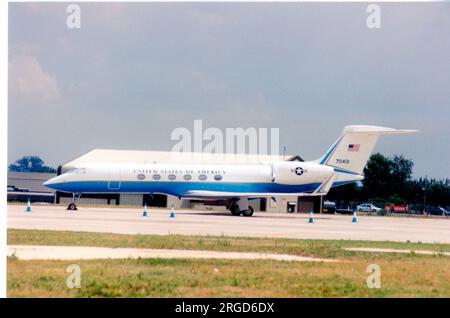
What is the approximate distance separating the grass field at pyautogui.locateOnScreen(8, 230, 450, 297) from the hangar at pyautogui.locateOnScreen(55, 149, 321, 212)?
39699 mm

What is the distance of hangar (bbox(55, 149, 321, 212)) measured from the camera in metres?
60.0

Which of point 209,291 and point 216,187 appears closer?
point 209,291

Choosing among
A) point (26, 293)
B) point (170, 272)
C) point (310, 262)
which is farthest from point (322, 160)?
point (26, 293)

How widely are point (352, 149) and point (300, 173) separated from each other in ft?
14.5

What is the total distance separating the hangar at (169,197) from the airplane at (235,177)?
11409 millimetres

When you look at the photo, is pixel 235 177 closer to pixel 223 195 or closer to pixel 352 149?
pixel 223 195

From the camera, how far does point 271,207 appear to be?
60.2 meters

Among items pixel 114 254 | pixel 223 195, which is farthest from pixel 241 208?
pixel 114 254

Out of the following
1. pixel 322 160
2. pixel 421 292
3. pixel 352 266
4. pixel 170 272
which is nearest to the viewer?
pixel 421 292

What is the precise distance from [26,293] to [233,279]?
153 inches

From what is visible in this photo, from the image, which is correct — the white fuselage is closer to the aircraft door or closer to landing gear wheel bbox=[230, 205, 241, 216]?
the aircraft door

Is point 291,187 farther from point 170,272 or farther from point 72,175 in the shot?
point 170,272

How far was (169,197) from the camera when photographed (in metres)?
59.8
